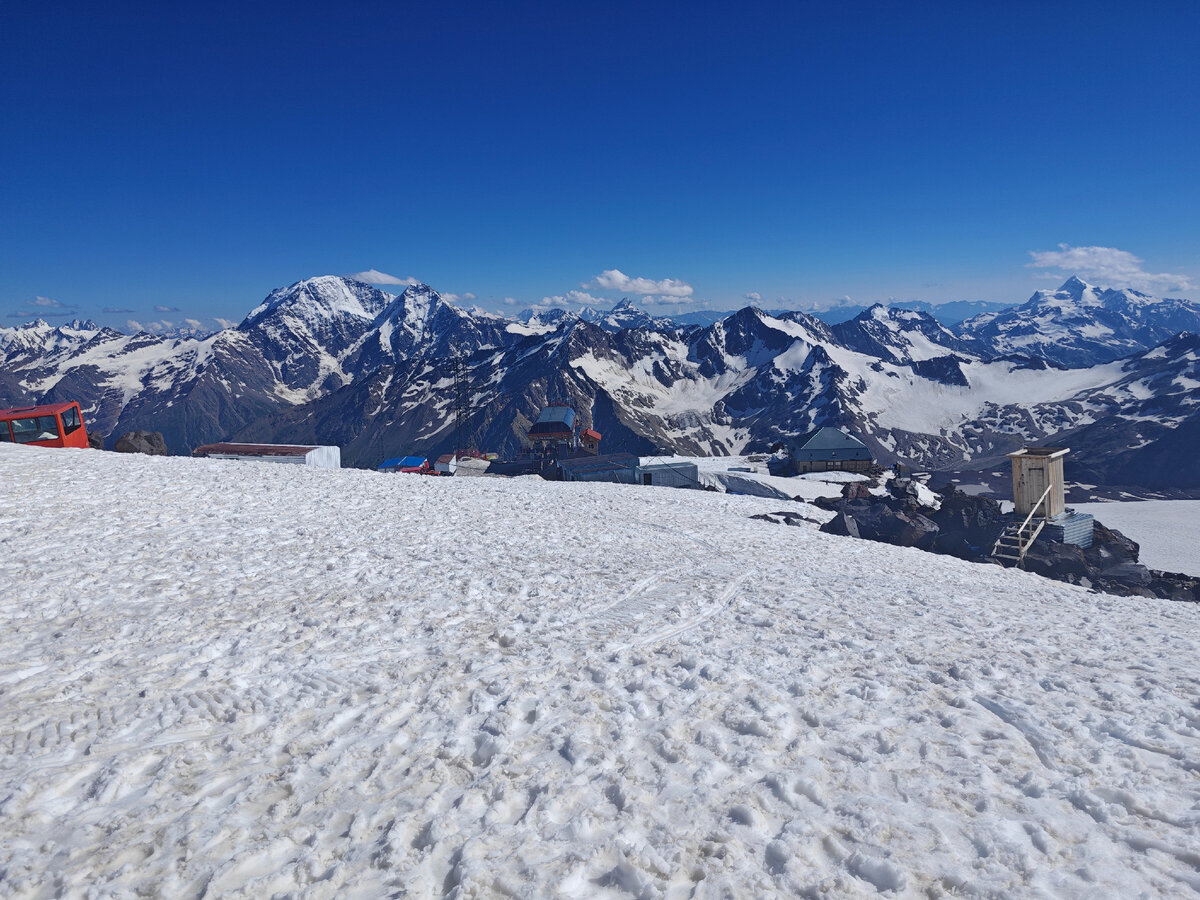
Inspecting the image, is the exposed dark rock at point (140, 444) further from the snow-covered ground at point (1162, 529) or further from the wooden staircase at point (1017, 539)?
the snow-covered ground at point (1162, 529)

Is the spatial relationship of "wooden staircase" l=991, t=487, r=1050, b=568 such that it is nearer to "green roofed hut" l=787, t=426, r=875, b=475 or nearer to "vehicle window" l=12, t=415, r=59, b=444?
"vehicle window" l=12, t=415, r=59, b=444

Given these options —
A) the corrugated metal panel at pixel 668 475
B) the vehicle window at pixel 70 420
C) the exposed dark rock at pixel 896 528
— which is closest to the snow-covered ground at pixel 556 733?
the exposed dark rock at pixel 896 528

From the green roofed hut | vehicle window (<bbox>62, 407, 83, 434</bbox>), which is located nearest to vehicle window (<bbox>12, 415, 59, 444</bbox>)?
vehicle window (<bbox>62, 407, 83, 434</bbox>)

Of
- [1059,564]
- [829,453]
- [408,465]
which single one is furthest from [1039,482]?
[829,453]

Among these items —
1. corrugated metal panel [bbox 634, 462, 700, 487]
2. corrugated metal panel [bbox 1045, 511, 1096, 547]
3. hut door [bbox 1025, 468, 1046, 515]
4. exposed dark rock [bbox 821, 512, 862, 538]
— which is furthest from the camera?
corrugated metal panel [bbox 634, 462, 700, 487]

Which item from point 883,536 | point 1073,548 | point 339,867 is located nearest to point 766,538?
point 883,536
